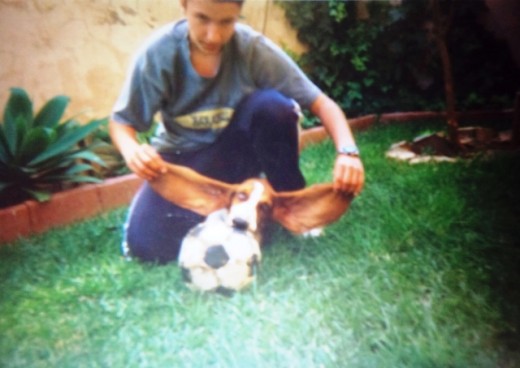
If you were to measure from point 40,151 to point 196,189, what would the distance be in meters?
0.22

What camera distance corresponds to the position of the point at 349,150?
785 mm

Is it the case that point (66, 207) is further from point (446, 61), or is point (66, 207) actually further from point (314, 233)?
point (446, 61)

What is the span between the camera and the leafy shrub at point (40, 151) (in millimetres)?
768

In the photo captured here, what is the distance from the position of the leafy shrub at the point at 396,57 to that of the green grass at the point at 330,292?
0.06 metres

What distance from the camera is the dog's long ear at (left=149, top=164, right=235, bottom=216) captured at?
0.76 metres

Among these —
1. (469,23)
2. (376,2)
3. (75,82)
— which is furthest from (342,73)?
(75,82)

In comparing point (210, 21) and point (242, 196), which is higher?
point (210, 21)

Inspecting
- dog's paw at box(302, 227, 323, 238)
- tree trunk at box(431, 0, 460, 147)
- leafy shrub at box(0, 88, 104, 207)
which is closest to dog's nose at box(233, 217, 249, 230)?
dog's paw at box(302, 227, 323, 238)

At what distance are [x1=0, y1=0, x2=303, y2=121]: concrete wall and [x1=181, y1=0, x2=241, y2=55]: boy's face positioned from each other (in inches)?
1.2

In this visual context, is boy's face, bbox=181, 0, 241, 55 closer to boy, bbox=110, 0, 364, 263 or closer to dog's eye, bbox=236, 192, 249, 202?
boy, bbox=110, 0, 364, 263

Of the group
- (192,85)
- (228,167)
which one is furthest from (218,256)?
(192,85)

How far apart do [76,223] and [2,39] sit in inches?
10.0

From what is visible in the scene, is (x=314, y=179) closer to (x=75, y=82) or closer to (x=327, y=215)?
(x=327, y=215)

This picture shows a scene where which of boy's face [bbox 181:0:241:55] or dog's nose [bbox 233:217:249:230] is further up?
boy's face [bbox 181:0:241:55]
